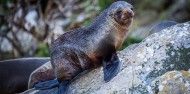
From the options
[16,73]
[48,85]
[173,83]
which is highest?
[16,73]

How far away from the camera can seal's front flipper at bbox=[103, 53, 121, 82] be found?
389 centimetres

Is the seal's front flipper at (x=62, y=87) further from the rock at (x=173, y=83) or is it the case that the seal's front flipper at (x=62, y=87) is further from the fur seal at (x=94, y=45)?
the rock at (x=173, y=83)

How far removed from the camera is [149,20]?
46.1 ft

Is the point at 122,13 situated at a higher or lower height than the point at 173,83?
higher

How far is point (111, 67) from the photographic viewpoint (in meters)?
3.94

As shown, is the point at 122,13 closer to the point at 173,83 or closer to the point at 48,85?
the point at 173,83

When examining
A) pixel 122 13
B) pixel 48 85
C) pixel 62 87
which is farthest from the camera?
pixel 48 85

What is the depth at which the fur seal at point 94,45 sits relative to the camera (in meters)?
4.07

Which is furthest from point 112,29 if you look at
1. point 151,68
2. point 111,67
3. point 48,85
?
point 48,85

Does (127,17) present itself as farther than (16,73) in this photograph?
No

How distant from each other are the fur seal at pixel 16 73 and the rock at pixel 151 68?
93.1 inches

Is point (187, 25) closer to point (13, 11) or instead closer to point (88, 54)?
point (88, 54)

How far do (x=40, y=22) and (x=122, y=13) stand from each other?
24.8ft

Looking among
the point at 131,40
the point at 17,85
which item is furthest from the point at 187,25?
the point at 131,40
